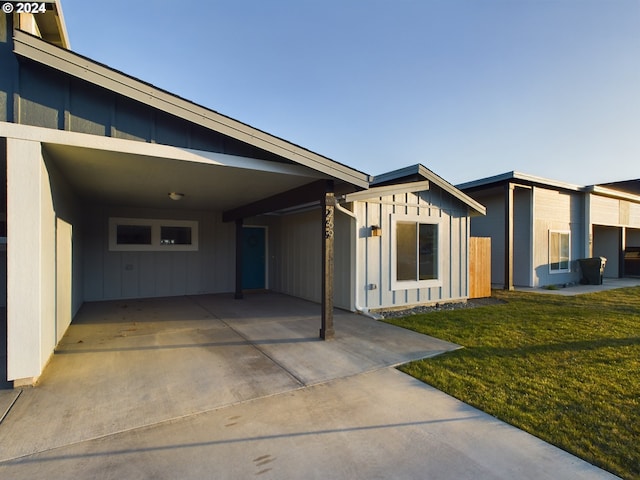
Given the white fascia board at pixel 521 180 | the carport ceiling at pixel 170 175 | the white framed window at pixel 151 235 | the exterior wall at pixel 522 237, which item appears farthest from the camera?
the exterior wall at pixel 522 237

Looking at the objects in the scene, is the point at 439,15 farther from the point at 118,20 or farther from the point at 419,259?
the point at 118,20

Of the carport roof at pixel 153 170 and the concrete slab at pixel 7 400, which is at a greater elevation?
the carport roof at pixel 153 170

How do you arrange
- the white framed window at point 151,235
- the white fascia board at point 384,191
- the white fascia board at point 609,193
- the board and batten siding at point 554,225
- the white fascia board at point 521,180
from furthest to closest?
1. the white fascia board at point 609,193
2. the board and batten siding at point 554,225
3. the white fascia board at point 521,180
4. the white framed window at point 151,235
5. the white fascia board at point 384,191

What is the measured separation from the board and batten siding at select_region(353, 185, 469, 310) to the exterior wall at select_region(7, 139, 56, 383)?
4.78m

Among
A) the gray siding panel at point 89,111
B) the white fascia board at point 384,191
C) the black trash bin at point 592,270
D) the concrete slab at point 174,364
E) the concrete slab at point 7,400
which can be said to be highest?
the gray siding panel at point 89,111

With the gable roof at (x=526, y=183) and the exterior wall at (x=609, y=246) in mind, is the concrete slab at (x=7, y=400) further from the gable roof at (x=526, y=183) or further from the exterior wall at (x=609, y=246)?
the exterior wall at (x=609, y=246)

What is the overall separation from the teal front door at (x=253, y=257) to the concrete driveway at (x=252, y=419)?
17.0 ft

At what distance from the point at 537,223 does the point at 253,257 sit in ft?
31.0

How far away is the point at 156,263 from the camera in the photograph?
28.3ft

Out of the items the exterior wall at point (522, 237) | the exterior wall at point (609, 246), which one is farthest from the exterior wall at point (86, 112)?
the exterior wall at point (609, 246)

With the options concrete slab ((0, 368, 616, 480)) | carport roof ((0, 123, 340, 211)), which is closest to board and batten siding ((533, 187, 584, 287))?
carport roof ((0, 123, 340, 211))

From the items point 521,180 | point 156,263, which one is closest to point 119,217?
point 156,263

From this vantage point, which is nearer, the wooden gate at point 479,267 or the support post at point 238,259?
the support post at point 238,259

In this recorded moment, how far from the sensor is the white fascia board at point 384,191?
5763mm
